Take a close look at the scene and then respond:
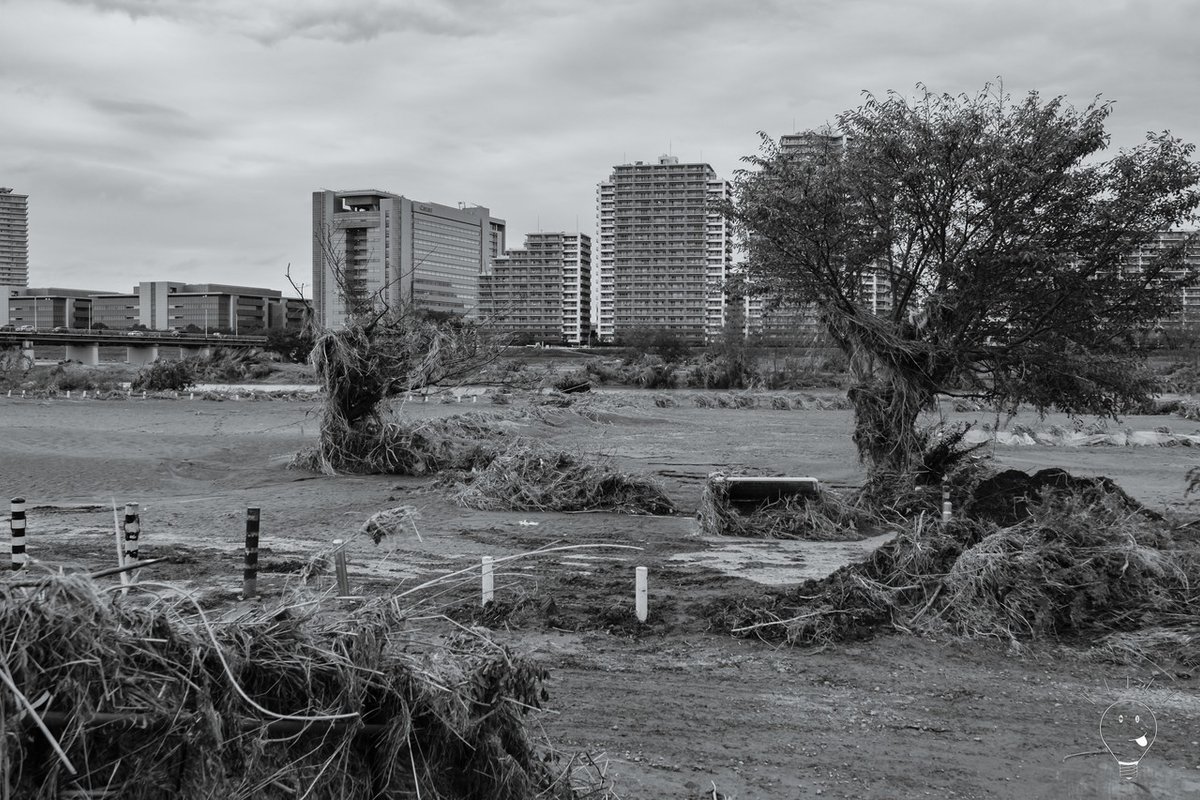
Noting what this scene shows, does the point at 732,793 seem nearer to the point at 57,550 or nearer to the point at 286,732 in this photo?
the point at 286,732

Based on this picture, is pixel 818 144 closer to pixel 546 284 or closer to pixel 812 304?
pixel 812 304

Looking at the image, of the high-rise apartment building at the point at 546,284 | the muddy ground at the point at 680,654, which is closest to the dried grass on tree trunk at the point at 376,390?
the muddy ground at the point at 680,654

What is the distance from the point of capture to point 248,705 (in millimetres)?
3309

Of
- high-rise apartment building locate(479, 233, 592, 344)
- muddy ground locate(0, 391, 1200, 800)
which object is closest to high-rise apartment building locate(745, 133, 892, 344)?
muddy ground locate(0, 391, 1200, 800)

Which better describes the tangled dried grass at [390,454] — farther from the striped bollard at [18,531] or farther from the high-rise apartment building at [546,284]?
the high-rise apartment building at [546,284]

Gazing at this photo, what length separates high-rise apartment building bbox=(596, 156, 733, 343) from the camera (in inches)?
5910

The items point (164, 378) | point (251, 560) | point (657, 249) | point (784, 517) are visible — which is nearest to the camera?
point (251, 560)

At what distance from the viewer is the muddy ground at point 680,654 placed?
20.5ft

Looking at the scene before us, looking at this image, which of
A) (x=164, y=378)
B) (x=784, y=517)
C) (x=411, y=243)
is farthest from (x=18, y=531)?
(x=411, y=243)

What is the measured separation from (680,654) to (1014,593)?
3.62m

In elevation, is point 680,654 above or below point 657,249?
below

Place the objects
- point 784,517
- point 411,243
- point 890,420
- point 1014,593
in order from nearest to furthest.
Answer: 1. point 1014,593
2. point 784,517
3. point 890,420
4. point 411,243

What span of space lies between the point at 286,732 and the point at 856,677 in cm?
605

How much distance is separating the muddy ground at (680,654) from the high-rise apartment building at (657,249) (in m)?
127
